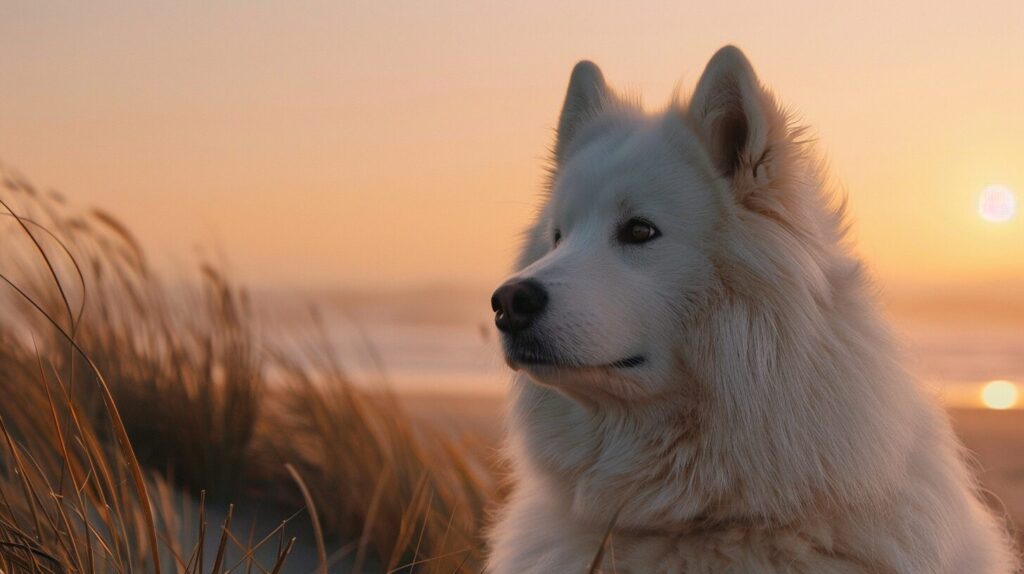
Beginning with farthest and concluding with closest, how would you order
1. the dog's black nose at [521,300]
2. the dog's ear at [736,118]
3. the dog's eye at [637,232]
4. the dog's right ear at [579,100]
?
1. the dog's right ear at [579,100]
2. the dog's eye at [637,232]
3. the dog's ear at [736,118]
4. the dog's black nose at [521,300]

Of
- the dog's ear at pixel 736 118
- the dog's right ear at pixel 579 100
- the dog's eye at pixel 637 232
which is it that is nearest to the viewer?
the dog's ear at pixel 736 118

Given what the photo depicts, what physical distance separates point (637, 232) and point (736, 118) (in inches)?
18.7

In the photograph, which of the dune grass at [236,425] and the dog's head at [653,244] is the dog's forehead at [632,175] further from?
A: the dune grass at [236,425]

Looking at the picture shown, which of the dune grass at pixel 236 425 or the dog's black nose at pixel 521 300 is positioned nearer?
the dog's black nose at pixel 521 300

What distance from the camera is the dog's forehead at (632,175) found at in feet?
11.3

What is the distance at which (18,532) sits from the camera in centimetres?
289

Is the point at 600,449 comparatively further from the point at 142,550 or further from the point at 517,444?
the point at 142,550

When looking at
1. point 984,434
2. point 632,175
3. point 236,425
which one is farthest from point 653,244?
point 984,434

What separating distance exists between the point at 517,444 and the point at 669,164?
3.58 ft

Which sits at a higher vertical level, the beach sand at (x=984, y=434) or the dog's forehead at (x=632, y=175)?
the dog's forehead at (x=632, y=175)

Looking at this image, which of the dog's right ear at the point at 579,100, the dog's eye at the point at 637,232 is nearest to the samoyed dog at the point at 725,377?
the dog's eye at the point at 637,232

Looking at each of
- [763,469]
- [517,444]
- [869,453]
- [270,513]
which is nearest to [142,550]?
[517,444]

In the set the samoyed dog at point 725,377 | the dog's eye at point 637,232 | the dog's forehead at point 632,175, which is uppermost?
the dog's forehead at point 632,175

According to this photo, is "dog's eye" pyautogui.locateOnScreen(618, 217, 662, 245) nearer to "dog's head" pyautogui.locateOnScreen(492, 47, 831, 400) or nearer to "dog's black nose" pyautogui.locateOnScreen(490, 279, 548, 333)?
"dog's head" pyautogui.locateOnScreen(492, 47, 831, 400)
